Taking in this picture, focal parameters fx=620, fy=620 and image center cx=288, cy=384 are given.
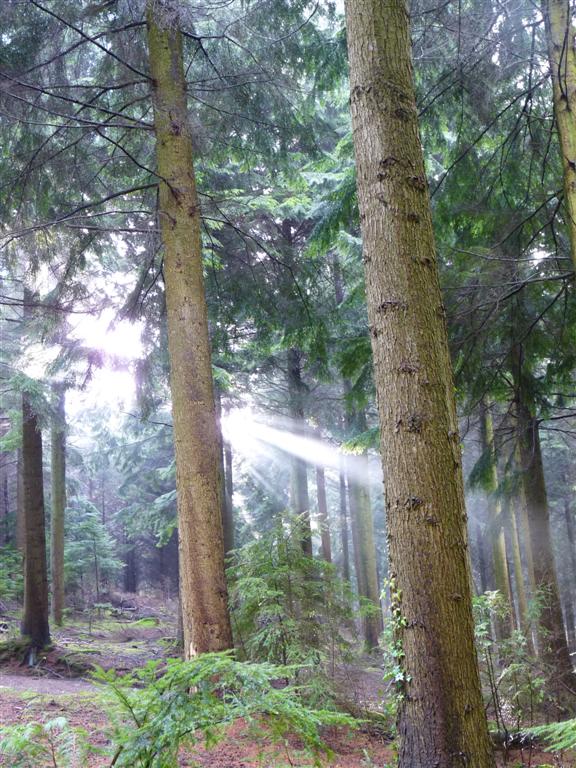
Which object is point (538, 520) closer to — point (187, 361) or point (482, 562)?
point (187, 361)

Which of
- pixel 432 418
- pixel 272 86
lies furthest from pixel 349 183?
pixel 432 418

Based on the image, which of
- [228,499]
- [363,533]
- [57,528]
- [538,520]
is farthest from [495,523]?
[57,528]

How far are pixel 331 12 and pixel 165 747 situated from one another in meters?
8.07

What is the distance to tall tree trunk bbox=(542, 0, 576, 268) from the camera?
16.1ft

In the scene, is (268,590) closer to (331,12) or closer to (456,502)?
(456,502)

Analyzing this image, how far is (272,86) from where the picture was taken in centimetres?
754

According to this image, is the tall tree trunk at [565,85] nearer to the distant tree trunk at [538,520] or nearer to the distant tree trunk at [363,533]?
the distant tree trunk at [538,520]

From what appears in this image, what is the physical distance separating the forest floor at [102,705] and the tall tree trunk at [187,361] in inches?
21.2

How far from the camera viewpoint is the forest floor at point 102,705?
3359 millimetres

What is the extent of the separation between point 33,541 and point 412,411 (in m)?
11.0

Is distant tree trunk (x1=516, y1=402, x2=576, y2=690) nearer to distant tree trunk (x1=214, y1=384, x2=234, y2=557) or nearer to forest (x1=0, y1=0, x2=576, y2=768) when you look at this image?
forest (x1=0, y1=0, x2=576, y2=768)

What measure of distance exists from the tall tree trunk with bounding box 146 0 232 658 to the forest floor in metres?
0.54

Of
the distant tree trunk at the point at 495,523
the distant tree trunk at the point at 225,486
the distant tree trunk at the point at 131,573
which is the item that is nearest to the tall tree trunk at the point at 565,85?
the distant tree trunk at the point at 495,523

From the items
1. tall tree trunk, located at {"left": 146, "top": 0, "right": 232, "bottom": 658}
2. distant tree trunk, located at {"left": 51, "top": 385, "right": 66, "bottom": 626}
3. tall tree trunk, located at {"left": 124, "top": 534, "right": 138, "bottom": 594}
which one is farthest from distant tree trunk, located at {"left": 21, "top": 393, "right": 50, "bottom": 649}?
tall tree trunk, located at {"left": 124, "top": 534, "right": 138, "bottom": 594}
